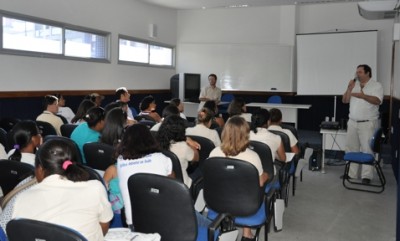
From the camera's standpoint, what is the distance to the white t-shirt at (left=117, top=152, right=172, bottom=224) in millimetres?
2383

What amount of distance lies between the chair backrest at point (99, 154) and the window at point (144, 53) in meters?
5.85

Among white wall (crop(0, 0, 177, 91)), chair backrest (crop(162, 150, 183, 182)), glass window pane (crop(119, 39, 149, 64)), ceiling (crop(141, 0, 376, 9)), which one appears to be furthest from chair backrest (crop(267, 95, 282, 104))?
chair backrest (crop(162, 150, 183, 182))

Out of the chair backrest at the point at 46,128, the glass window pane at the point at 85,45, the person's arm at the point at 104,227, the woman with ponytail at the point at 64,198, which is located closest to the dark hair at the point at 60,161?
the woman with ponytail at the point at 64,198

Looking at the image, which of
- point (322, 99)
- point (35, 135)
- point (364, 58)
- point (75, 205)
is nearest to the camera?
point (75, 205)

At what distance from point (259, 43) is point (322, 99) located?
7.31 ft

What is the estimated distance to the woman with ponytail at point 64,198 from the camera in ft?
5.42

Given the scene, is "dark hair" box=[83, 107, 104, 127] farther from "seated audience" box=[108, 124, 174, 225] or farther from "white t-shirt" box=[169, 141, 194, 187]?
"seated audience" box=[108, 124, 174, 225]

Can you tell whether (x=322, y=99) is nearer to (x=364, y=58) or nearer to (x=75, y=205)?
(x=364, y=58)

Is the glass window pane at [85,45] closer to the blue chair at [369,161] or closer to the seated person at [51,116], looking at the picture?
the seated person at [51,116]

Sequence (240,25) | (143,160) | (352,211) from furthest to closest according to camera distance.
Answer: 1. (240,25)
2. (352,211)
3. (143,160)

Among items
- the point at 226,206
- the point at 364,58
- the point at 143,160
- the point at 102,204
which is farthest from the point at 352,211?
the point at 364,58

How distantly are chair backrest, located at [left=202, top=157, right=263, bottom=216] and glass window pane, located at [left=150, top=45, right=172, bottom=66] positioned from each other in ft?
24.9

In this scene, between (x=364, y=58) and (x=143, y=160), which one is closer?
(x=143, y=160)

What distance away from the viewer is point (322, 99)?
953 cm
